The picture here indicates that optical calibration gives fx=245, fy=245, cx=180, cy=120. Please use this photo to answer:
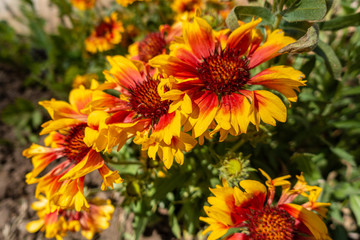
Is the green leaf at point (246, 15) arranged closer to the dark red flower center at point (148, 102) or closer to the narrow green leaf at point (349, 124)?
the dark red flower center at point (148, 102)

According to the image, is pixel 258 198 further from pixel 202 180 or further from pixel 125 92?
pixel 125 92

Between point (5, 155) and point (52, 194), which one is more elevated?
point (52, 194)

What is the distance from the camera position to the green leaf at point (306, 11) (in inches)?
37.5

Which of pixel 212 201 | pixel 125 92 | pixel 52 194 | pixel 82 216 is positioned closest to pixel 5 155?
pixel 82 216

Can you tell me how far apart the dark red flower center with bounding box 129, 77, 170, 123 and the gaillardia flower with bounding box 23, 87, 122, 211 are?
141mm

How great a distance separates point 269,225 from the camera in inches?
38.9

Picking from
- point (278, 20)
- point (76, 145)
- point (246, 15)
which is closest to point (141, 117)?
point (76, 145)

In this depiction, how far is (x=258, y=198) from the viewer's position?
98 cm

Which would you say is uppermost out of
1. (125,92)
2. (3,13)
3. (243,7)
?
(3,13)

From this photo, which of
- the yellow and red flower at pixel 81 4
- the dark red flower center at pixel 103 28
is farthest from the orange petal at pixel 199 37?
the yellow and red flower at pixel 81 4

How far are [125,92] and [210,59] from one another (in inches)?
16.3

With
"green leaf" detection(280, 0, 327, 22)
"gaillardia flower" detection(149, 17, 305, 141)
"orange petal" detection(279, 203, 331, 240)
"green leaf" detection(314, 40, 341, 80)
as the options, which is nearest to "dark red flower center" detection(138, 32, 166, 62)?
"gaillardia flower" detection(149, 17, 305, 141)

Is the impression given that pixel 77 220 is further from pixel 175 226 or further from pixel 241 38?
pixel 241 38

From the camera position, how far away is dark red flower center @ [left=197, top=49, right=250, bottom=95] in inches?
38.4
